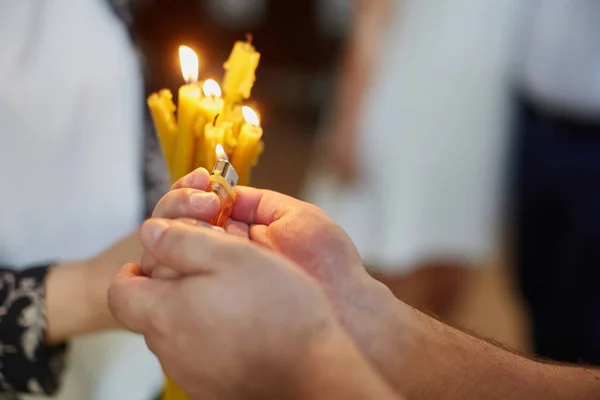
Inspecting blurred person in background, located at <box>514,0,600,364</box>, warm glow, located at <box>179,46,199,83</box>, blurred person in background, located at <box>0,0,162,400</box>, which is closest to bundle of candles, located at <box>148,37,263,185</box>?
warm glow, located at <box>179,46,199,83</box>

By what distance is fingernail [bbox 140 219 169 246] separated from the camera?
0.38 metres

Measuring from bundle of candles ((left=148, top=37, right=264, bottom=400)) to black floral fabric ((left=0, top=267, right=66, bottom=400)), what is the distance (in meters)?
0.13

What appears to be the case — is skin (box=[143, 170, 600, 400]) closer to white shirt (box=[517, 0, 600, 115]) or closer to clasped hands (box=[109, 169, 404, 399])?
clasped hands (box=[109, 169, 404, 399])

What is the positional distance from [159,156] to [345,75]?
0.68 meters

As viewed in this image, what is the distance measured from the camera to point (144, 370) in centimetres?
65

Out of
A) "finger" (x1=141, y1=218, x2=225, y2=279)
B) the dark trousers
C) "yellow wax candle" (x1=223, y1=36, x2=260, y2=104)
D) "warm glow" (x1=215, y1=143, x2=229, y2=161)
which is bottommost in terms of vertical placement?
the dark trousers

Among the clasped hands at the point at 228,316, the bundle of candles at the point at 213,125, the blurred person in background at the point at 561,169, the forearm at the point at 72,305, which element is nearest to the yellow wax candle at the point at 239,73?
the bundle of candles at the point at 213,125

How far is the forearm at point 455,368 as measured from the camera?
43 centimetres

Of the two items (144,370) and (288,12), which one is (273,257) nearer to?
(144,370)

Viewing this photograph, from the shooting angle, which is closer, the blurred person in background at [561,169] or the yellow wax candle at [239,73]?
→ the yellow wax candle at [239,73]

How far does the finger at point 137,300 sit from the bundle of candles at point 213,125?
61 millimetres

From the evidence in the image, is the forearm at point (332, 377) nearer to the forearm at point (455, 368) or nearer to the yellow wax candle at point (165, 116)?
the forearm at point (455, 368)

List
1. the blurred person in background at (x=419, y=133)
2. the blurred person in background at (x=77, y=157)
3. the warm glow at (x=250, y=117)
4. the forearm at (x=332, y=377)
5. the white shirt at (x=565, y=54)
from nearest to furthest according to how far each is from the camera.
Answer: the forearm at (x=332, y=377) → the warm glow at (x=250, y=117) → the blurred person in background at (x=77, y=157) → the white shirt at (x=565, y=54) → the blurred person in background at (x=419, y=133)

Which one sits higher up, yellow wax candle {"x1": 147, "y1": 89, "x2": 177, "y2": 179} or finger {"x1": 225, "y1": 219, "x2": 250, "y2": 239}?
yellow wax candle {"x1": 147, "y1": 89, "x2": 177, "y2": 179}
